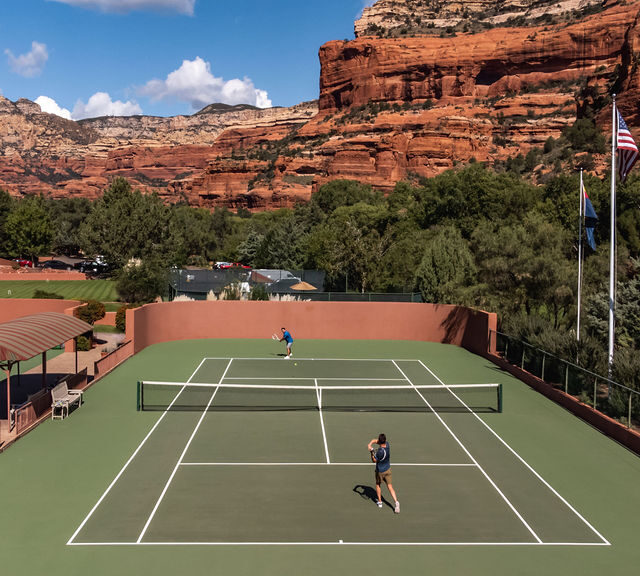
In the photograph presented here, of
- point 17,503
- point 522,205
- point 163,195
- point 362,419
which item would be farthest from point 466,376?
point 163,195

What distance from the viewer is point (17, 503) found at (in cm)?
1253

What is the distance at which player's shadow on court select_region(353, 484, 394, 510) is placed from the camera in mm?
12883

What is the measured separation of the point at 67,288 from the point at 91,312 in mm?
23008

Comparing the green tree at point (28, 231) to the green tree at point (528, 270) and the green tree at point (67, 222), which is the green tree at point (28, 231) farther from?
the green tree at point (528, 270)

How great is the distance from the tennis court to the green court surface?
0.15 feet

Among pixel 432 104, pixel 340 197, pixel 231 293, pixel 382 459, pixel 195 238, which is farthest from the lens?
pixel 432 104

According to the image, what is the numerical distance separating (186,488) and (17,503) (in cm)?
297

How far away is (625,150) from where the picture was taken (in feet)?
65.6

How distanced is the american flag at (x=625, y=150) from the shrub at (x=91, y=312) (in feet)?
79.0

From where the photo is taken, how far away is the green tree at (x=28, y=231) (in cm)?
7581

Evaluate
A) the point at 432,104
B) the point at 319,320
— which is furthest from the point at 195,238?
the point at 432,104

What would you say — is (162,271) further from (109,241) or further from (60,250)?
(60,250)

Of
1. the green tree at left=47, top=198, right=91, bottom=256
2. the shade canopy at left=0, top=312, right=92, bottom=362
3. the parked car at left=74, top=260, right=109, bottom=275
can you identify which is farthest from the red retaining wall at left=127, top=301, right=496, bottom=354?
the green tree at left=47, top=198, right=91, bottom=256

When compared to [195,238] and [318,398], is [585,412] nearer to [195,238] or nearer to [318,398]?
[318,398]
